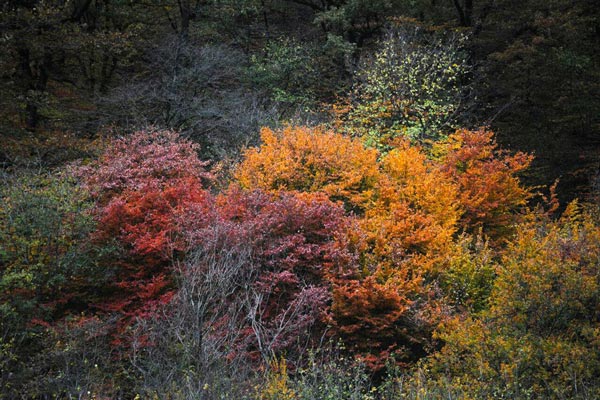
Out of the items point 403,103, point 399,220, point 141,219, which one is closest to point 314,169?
point 399,220

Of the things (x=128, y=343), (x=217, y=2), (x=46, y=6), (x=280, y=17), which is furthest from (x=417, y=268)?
(x=280, y=17)

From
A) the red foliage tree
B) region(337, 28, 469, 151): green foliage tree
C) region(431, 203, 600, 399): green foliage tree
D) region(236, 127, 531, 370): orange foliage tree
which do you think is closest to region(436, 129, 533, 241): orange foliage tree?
region(236, 127, 531, 370): orange foliage tree

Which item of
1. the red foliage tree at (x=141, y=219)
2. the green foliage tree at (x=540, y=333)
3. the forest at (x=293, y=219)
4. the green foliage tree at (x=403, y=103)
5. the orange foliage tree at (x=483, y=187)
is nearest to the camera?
the green foliage tree at (x=540, y=333)

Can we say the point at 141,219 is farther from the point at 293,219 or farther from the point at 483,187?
the point at 483,187

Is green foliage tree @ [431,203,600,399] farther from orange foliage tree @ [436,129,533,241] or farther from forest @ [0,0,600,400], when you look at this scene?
orange foliage tree @ [436,129,533,241]

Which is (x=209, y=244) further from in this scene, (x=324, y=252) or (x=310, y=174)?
(x=310, y=174)

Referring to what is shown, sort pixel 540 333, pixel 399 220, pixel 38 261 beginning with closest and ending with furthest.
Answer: pixel 540 333 → pixel 38 261 → pixel 399 220

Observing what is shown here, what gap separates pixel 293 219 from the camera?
10828mm

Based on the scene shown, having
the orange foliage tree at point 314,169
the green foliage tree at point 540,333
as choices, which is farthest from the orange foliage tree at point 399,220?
the green foliage tree at point 540,333

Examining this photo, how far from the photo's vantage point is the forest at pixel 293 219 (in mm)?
7828

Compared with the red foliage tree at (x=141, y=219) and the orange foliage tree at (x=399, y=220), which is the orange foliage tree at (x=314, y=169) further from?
the red foliage tree at (x=141, y=219)

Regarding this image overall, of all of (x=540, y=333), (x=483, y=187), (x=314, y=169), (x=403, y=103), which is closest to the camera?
(x=540, y=333)

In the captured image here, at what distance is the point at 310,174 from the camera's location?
12766 mm

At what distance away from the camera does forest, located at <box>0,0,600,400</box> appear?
308 inches
